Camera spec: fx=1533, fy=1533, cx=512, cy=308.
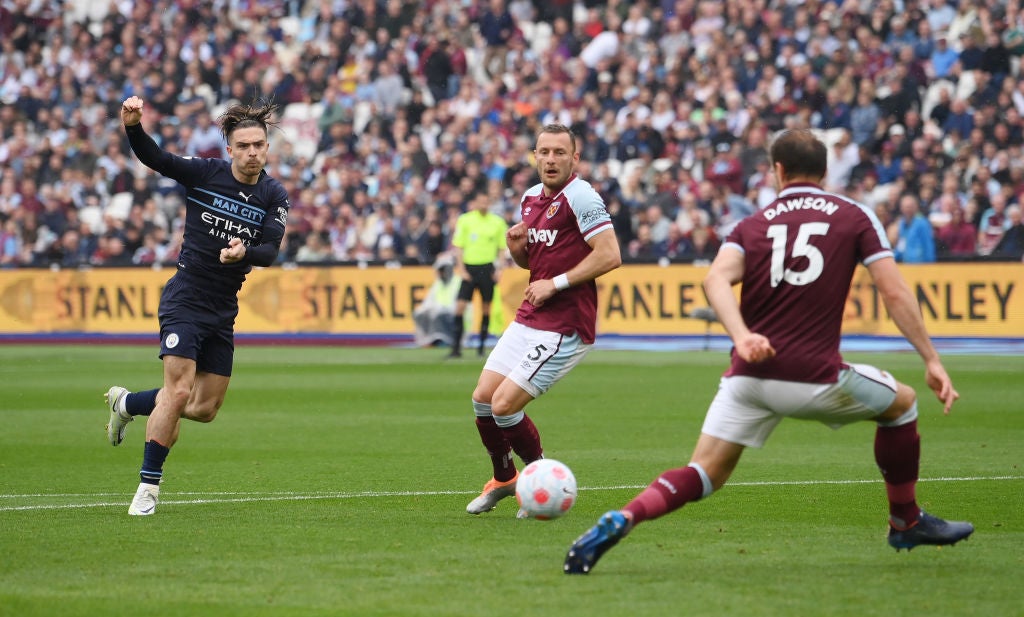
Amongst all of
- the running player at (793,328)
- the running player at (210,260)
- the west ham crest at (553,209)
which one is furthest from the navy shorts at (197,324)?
the running player at (793,328)

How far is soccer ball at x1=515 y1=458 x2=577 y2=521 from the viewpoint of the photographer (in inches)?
307

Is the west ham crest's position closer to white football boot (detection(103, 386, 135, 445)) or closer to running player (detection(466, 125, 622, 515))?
running player (detection(466, 125, 622, 515))

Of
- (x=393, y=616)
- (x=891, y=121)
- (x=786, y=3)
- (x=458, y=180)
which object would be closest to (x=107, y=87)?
(x=458, y=180)

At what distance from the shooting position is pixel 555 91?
29234mm

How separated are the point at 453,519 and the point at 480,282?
13.3 meters

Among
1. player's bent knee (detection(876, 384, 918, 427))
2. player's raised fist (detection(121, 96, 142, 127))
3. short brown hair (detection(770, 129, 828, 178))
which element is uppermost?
player's raised fist (detection(121, 96, 142, 127))

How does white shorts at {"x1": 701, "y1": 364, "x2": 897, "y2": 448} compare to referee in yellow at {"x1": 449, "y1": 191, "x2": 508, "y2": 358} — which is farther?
referee in yellow at {"x1": 449, "y1": 191, "x2": 508, "y2": 358}

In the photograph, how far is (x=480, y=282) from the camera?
21656 millimetres

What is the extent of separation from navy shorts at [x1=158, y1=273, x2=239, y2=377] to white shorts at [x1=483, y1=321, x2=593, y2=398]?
165 centimetres

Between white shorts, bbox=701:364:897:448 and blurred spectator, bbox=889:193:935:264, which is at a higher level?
white shorts, bbox=701:364:897:448

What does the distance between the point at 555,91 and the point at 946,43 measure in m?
7.39

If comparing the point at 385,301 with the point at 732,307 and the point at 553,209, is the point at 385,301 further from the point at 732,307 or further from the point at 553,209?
the point at 732,307

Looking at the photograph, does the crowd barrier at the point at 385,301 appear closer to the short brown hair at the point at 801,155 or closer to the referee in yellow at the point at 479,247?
the referee in yellow at the point at 479,247

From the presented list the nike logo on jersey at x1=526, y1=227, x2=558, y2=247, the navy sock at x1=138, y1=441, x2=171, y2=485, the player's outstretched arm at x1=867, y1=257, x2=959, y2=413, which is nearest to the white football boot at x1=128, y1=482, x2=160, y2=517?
the navy sock at x1=138, y1=441, x2=171, y2=485
